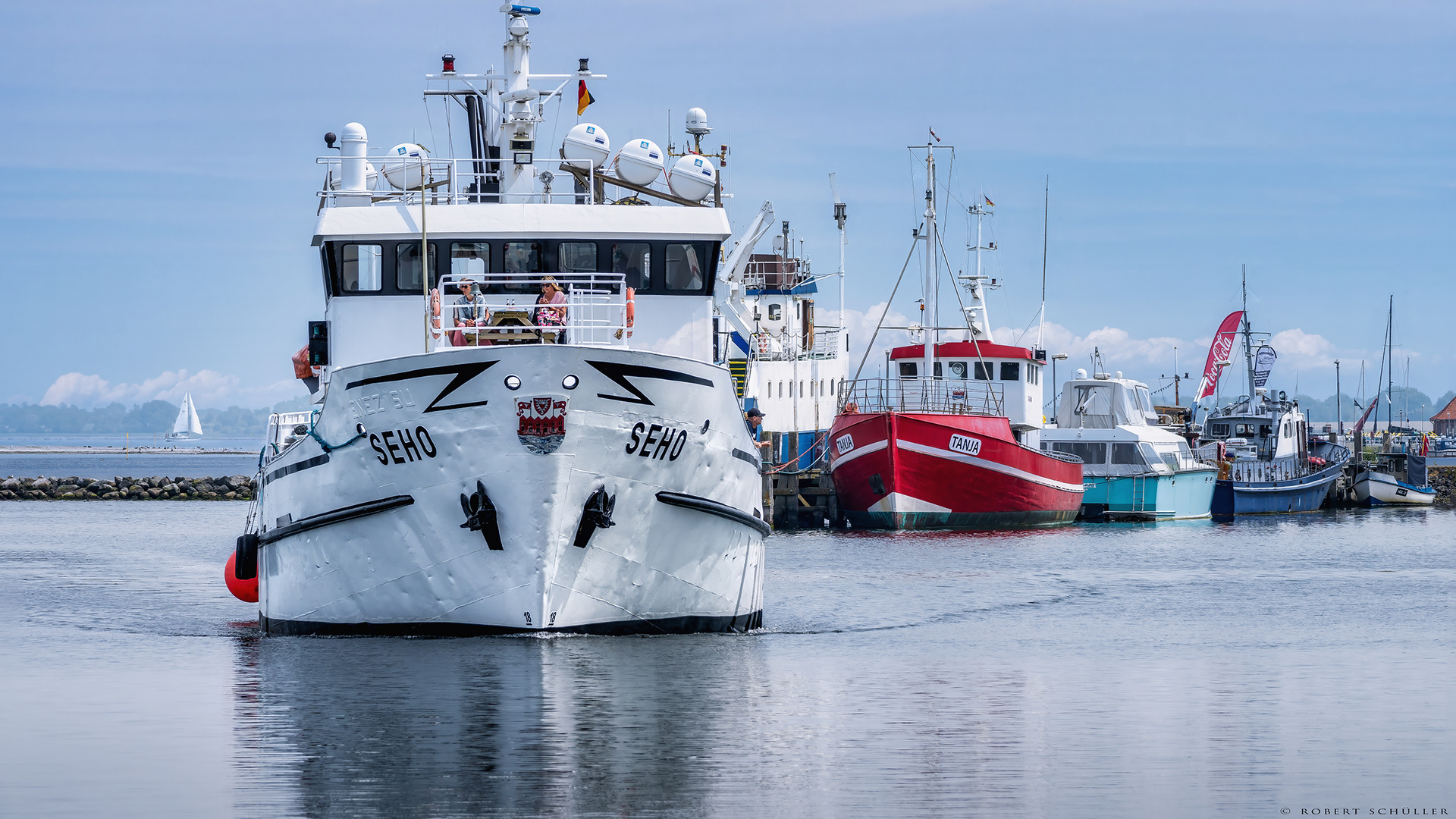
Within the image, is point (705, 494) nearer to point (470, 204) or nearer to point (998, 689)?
point (998, 689)

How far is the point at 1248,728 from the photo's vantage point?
13180 millimetres

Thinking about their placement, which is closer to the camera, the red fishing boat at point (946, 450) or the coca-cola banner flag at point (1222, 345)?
the red fishing boat at point (946, 450)

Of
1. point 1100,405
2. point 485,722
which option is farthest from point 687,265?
point 1100,405

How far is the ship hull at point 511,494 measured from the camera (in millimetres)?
15344

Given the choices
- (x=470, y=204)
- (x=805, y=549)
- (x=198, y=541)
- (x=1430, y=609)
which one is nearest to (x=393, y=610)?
(x=470, y=204)

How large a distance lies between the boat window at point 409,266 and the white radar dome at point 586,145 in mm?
3115

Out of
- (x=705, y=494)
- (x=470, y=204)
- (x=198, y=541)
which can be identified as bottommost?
(x=198, y=541)

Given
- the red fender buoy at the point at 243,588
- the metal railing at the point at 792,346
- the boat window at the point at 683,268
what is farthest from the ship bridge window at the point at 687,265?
the metal railing at the point at 792,346

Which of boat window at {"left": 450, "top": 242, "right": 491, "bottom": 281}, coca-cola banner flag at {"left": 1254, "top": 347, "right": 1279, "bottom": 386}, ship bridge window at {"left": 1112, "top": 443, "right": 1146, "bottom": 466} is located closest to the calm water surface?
boat window at {"left": 450, "top": 242, "right": 491, "bottom": 281}

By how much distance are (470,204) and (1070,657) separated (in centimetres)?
890

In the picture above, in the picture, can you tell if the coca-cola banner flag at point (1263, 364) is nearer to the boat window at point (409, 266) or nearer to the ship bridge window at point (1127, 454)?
the ship bridge window at point (1127, 454)

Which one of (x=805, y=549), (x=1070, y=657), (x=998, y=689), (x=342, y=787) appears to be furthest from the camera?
(x=805, y=549)

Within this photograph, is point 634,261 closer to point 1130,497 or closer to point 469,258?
point 469,258

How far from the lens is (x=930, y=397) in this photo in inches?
1941
